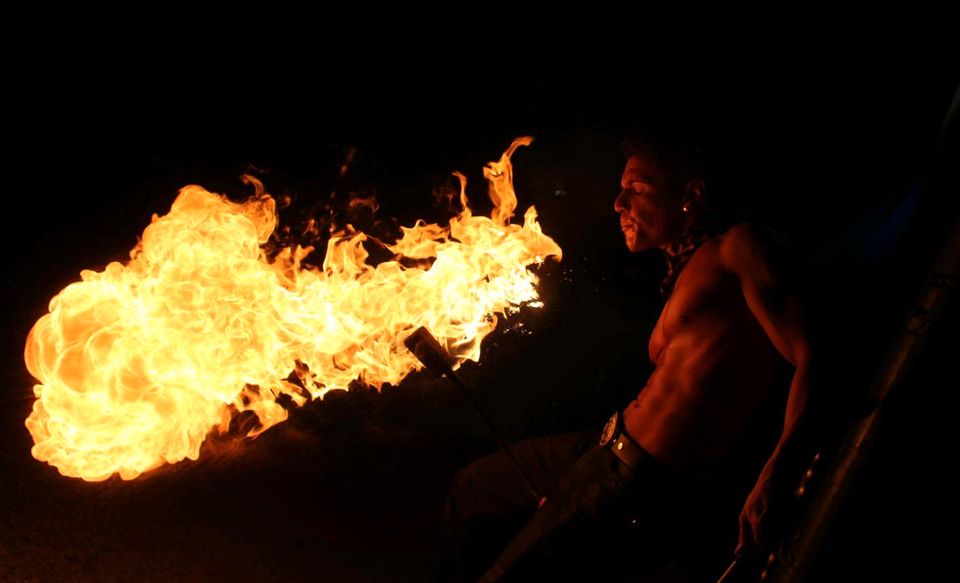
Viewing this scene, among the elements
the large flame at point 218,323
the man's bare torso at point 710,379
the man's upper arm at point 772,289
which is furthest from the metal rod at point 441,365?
the man's upper arm at point 772,289

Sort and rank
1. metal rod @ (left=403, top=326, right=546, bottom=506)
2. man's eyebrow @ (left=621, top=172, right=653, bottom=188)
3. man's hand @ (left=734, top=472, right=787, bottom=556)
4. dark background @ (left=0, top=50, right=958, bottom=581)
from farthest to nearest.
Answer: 1. dark background @ (left=0, top=50, right=958, bottom=581)
2. man's eyebrow @ (left=621, top=172, right=653, bottom=188)
3. metal rod @ (left=403, top=326, right=546, bottom=506)
4. man's hand @ (left=734, top=472, right=787, bottom=556)

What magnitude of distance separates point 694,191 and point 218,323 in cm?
333

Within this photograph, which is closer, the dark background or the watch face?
the watch face

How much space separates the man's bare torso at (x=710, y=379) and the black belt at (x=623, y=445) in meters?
0.04

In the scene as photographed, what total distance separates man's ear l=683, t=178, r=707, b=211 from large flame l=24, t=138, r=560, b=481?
1386 millimetres

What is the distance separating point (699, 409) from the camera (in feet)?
8.04

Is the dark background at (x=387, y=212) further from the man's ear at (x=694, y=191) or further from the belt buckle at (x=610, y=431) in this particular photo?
the belt buckle at (x=610, y=431)

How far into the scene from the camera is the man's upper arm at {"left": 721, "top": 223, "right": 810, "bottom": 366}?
87.5 inches

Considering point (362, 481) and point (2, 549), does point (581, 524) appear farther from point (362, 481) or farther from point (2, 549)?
point (2, 549)

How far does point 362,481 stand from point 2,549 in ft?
7.63

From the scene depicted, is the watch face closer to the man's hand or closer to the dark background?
the man's hand

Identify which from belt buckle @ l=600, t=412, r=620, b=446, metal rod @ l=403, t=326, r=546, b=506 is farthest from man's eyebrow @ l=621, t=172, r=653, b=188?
metal rod @ l=403, t=326, r=546, b=506

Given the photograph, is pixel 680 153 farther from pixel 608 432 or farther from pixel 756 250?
pixel 608 432

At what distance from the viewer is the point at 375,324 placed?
12.3 feet
